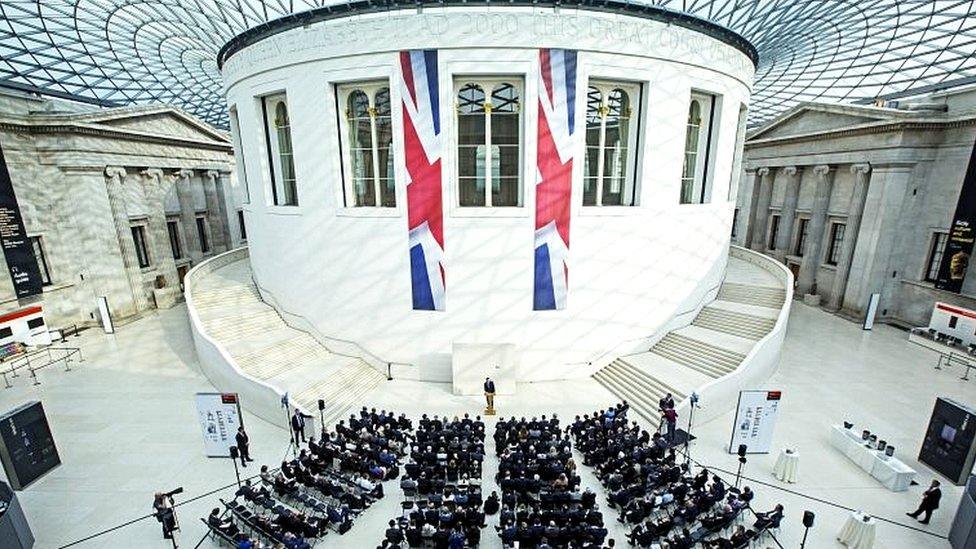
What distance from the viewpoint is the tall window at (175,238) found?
1170 inches

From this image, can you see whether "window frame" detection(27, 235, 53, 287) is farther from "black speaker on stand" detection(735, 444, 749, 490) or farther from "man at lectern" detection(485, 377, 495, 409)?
"black speaker on stand" detection(735, 444, 749, 490)

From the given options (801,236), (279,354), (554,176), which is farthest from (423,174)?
(801,236)

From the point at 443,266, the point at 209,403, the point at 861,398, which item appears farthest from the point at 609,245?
the point at 209,403

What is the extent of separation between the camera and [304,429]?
525 inches

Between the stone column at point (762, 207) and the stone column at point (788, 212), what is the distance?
1705 millimetres

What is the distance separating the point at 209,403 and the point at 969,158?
3325 cm

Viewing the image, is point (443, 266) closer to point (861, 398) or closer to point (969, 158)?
point (861, 398)

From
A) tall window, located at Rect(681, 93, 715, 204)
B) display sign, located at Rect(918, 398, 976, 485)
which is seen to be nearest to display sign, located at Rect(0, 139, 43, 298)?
tall window, located at Rect(681, 93, 715, 204)

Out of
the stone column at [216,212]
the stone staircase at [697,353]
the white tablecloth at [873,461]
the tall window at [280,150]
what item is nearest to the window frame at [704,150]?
Answer: the stone staircase at [697,353]

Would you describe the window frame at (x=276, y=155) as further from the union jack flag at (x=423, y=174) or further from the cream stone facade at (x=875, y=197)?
the cream stone facade at (x=875, y=197)

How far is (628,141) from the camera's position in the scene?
57.0 ft

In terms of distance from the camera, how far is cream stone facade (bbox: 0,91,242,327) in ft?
70.1

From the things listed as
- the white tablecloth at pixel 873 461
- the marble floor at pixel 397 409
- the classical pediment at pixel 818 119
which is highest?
the classical pediment at pixel 818 119

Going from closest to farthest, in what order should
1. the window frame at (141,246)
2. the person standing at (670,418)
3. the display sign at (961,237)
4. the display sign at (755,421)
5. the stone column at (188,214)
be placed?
the display sign at (755,421), the person standing at (670,418), the display sign at (961,237), the window frame at (141,246), the stone column at (188,214)
